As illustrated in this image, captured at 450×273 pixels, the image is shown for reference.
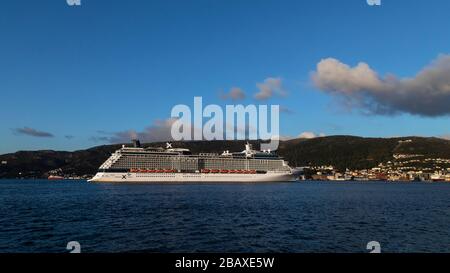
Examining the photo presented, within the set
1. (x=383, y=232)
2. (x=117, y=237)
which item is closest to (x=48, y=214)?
(x=117, y=237)

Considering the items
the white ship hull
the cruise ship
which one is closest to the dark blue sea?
the white ship hull

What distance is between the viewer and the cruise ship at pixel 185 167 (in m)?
140

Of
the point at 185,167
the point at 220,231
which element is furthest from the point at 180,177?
the point at 220,231

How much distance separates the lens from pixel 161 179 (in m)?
142

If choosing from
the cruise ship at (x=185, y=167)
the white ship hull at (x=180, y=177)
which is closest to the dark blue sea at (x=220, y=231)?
the white ship hull at (x=180, y=177)

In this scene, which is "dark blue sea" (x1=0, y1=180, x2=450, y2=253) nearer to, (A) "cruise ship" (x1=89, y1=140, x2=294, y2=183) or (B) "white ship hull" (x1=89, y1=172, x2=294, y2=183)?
(B) "white ship hull" (x1=89, y1=172, x2=294, y2=183)

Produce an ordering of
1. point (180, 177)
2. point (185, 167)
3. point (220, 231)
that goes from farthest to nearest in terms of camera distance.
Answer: point (185, 167) → point (180, 177) → point (220, 231)

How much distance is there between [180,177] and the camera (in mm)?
145750

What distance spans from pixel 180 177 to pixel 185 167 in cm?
567

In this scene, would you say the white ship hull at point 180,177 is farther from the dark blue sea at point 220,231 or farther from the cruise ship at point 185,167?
the dark blue sea at point 220,231

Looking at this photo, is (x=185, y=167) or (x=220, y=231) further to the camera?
(x=185, y=167)

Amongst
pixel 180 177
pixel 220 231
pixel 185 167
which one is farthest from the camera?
pixel 185 167

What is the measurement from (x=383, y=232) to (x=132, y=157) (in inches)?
4708

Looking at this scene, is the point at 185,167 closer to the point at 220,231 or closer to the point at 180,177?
the point at 180,177
